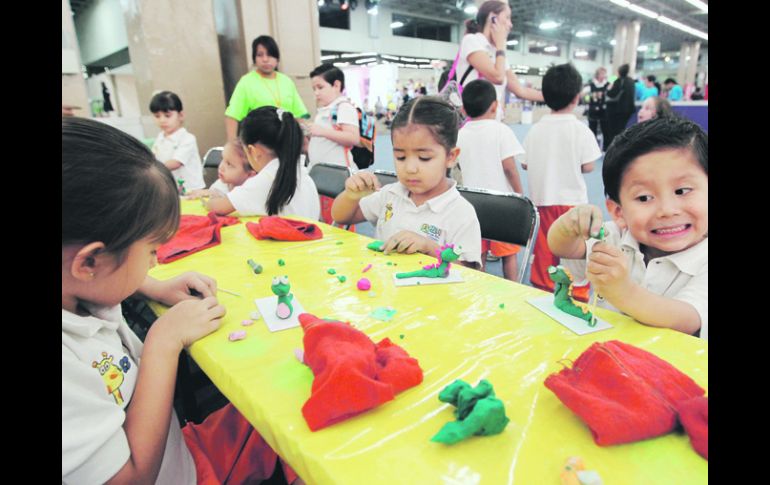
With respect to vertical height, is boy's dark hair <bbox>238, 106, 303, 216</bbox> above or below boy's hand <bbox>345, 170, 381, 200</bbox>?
above

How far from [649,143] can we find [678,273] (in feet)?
1.01

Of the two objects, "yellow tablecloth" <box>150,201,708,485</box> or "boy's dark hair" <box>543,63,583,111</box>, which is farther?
"boy's dark hair" <box>543,63,583,111</box>

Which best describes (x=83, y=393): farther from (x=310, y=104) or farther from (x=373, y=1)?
(x=373, y=1)

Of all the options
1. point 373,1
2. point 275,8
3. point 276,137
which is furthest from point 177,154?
point 373,1

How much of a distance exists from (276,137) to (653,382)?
6.23 feet

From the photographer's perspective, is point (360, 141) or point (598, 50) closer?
point (360, 141)

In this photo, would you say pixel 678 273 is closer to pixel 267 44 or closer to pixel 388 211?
pixel 388 211

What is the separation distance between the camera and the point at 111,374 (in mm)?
718

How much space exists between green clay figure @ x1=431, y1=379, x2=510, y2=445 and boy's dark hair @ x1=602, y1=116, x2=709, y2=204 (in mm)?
705

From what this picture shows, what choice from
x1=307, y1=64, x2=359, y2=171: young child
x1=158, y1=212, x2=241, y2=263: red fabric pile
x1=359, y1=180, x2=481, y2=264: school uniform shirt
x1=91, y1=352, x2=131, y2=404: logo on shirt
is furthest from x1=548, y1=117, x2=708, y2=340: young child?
x1=307, y1=64, x2=359, y2=171: young child

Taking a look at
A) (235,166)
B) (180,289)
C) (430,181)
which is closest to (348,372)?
(180,289)

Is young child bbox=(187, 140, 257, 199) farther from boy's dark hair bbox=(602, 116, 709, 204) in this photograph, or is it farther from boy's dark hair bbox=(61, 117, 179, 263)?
boy's dark hair bbox=(602, 116, 709, 204)

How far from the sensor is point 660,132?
37.5 inches

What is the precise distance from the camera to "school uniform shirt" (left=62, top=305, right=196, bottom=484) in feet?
1.85
